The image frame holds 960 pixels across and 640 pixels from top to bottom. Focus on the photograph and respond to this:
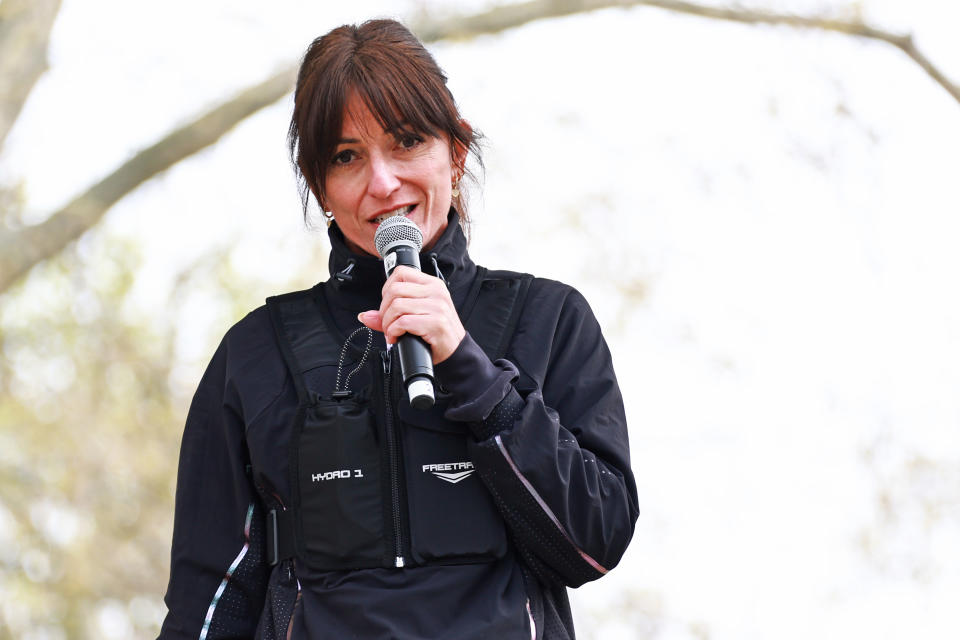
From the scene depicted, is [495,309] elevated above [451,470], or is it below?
above

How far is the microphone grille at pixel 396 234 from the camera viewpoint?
1.54m

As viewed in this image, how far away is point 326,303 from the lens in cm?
173

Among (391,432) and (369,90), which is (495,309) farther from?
(369,90)

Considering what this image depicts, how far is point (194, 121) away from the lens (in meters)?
5.11

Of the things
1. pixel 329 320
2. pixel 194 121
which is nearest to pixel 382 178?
pixel 329 320

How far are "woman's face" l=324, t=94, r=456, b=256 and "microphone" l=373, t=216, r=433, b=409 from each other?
0.05 meters

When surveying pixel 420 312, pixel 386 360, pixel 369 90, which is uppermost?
pixel 369 90

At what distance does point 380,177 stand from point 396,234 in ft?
0.37

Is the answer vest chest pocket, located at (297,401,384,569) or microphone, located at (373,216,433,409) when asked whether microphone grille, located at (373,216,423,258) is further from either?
vest chest pocket, located at (297,401,384,569)

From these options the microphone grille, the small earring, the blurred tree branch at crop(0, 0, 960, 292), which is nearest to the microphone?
the microphone grille

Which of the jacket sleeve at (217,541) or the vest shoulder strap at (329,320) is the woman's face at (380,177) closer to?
the vest shoulder strap at (329,320)

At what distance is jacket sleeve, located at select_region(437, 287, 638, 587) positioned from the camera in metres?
1.42

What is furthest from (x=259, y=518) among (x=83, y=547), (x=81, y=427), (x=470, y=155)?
(x=83, y=547)

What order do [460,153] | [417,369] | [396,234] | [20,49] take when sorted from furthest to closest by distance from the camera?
1. [20,49]
2. [460,153]
3. [396,234]
4. [417,369]
